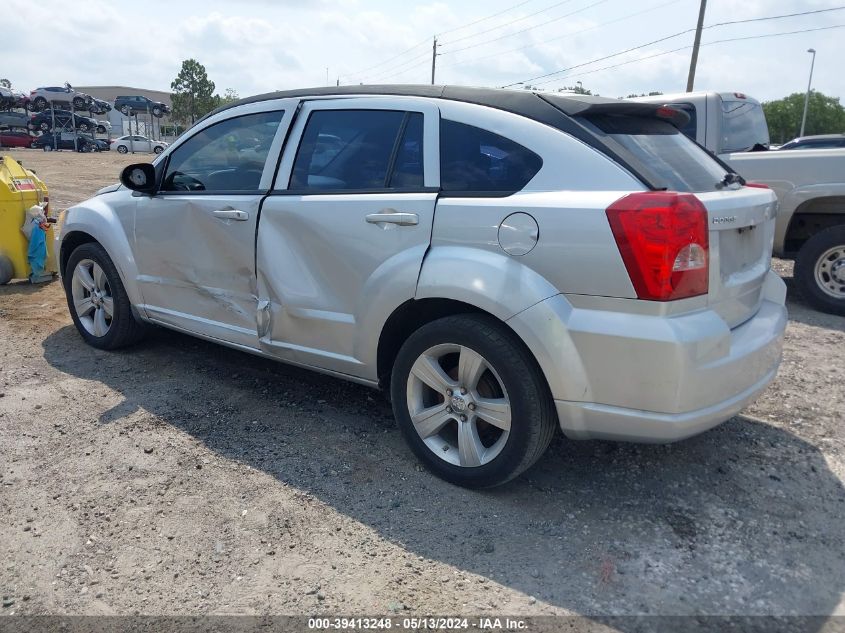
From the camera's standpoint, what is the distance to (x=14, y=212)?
6.97 meters

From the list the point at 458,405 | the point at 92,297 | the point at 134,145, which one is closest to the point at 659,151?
the point at 458,405

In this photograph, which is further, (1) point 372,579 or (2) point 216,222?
(2) point 216,222

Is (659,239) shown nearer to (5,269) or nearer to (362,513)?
(362,513)

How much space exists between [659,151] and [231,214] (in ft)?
7.56

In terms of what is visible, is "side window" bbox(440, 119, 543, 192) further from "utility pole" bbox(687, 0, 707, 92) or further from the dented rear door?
"utility pole" bbox(687, 0, 707, 92)

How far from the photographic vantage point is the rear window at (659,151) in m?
3.01

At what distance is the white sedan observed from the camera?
41.1 metres

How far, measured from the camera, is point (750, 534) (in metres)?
3.03

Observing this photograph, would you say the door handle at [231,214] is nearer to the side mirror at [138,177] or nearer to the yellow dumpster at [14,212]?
the side mirror at [138,177]

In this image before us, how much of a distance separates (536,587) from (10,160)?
22.6ft

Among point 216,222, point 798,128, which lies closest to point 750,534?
point 216,222

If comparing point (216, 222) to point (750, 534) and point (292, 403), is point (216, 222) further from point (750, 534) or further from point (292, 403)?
point (750, 534)

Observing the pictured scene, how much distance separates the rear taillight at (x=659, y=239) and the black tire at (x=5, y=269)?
6425 millimetres

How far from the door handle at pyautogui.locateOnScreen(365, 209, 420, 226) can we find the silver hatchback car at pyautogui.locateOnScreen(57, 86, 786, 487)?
12 mm
